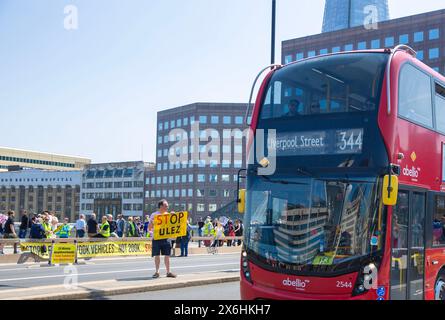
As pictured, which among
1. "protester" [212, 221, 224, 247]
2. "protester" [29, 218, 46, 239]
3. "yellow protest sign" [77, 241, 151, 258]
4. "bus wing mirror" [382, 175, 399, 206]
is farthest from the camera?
"protester" [212, 221, 224, 247]

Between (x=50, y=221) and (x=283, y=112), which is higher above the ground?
(x=283, y=112)

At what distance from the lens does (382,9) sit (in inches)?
5531

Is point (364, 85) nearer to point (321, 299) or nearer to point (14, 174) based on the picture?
point (321, 299)

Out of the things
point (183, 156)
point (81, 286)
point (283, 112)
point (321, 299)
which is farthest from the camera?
point (183, 156)

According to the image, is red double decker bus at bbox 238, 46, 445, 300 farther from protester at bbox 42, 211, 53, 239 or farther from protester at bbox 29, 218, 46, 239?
protester at bbox 42, 211, 53, 239

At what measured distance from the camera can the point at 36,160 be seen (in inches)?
6841

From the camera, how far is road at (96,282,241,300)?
1159 centimetres

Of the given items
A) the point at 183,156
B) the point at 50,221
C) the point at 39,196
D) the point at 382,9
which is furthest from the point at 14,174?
the point at 50,221

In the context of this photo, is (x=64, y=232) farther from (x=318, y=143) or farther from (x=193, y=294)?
(x=318, y=143)

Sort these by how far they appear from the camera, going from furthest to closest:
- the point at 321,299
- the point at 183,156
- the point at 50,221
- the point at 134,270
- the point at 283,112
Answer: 1. the point at 183,156
2. the point at 50,221
3. the point at 134,270
4. the point at 283,112
5. the point at 321,299

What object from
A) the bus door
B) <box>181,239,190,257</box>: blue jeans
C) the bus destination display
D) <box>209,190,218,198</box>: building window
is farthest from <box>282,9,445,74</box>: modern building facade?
the bus destination display

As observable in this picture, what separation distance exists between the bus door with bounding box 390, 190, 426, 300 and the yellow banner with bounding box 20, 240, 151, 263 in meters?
12.6

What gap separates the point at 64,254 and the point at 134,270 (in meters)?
2.56

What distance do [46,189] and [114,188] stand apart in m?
19.6
